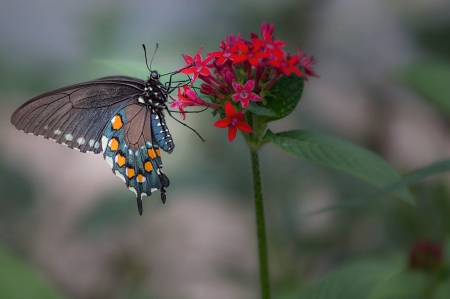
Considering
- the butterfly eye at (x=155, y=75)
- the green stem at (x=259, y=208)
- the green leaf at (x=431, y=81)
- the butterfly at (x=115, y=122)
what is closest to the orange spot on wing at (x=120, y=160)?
the butterfly at (x=115, y=122)

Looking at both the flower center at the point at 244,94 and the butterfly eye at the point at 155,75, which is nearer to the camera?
the flower center at the point at 244,94

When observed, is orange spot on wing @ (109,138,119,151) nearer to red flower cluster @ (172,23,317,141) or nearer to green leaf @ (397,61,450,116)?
red flower cluster @ (172,23,317,141)

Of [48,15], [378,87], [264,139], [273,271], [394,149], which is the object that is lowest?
[273,271]

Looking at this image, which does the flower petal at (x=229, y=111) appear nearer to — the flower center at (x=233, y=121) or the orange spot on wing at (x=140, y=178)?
the flower center at (x=233, y=121)

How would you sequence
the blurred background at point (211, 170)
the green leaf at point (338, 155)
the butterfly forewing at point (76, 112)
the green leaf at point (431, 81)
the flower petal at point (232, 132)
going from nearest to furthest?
the green leaf at point (338, 155) → the flower petal at point (232, 132) → the butterfly forewing at point (76, 112) → the green leaf at point (431, 81) → the blurred background at point (211, 170)

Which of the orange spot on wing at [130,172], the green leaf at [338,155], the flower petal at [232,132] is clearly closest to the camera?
the green leaf at [338,155]

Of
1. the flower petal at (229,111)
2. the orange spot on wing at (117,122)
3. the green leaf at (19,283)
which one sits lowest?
the green leaf at (19,283)

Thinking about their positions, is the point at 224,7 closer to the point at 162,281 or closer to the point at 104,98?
the point at 104,98

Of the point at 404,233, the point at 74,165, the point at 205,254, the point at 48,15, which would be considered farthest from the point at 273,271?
the point at 48,15
